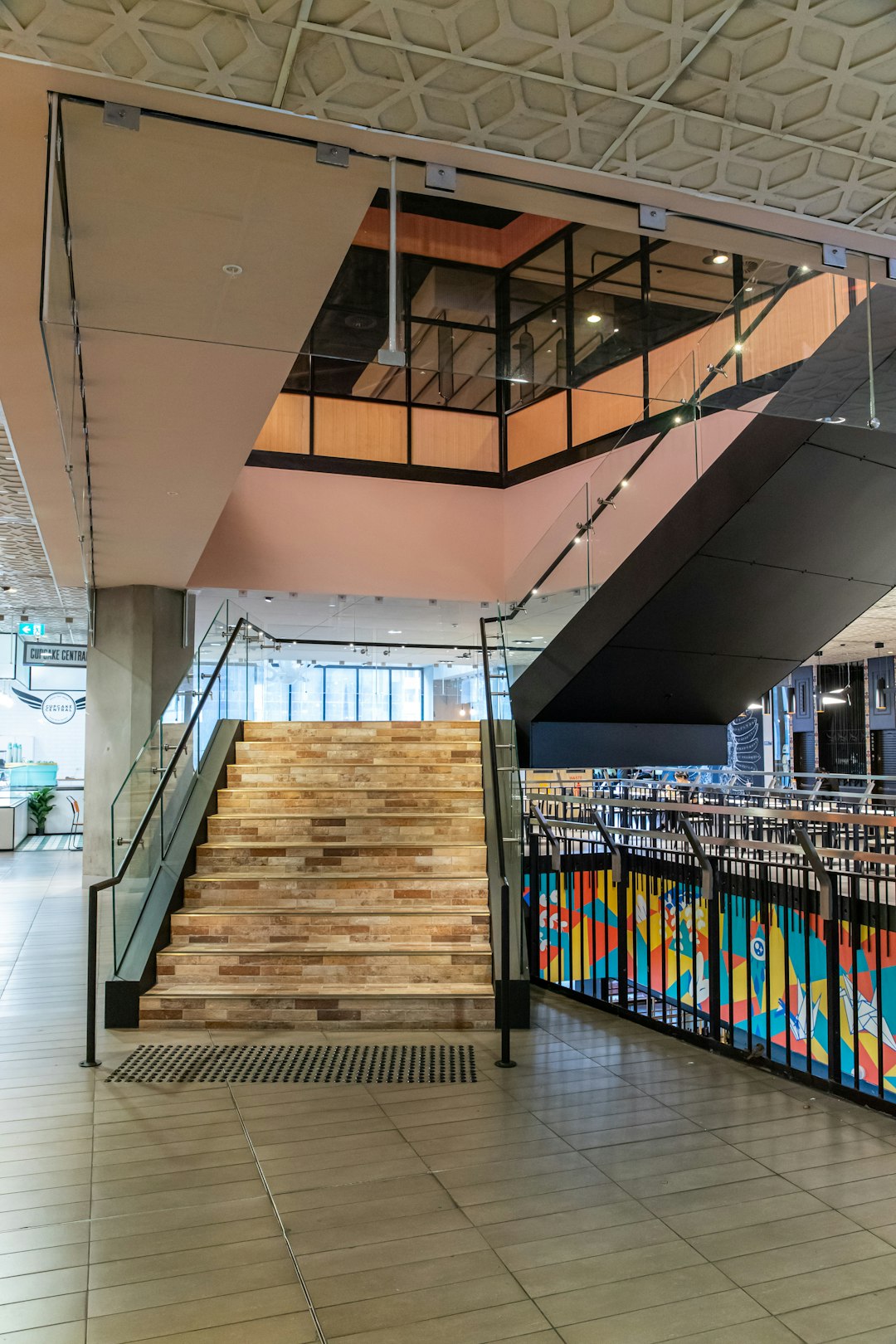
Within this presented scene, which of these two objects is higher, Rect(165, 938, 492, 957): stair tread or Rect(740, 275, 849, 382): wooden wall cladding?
Rect(740, 275, 849, 382): wooden wall cladding

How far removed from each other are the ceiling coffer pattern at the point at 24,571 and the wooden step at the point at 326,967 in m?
4.13

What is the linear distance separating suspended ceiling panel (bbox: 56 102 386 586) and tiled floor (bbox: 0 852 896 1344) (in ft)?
10.1

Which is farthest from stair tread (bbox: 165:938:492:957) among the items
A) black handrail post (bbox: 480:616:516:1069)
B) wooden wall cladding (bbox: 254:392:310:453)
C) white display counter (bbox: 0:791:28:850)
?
white display counter (bbox: 0:791:28:850)

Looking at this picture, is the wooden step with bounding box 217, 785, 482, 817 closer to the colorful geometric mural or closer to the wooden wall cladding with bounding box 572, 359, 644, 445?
the colorful geometric mural

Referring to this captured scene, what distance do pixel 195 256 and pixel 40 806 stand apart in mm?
18489

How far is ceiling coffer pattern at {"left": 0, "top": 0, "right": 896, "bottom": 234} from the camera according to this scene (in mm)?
2447

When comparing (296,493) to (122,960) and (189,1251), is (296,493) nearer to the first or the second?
(122,960)

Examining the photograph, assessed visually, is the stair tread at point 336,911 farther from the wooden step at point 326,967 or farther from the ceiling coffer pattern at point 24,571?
the ceiling coffer pattern at point 24,571

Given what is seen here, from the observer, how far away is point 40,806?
20.1m

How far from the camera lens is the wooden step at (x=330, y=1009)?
5.82 metres

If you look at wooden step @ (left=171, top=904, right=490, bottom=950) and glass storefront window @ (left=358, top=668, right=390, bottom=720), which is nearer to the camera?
wooden step @ (left=171, top=904, right=490, bottom=950)

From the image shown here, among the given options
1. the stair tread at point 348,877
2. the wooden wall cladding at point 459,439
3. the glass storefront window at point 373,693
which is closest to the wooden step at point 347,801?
the stair tread at point 348,877

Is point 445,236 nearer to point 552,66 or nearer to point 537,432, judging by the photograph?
point 552,66

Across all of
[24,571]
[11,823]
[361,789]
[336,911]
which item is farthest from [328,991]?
[11,823]
